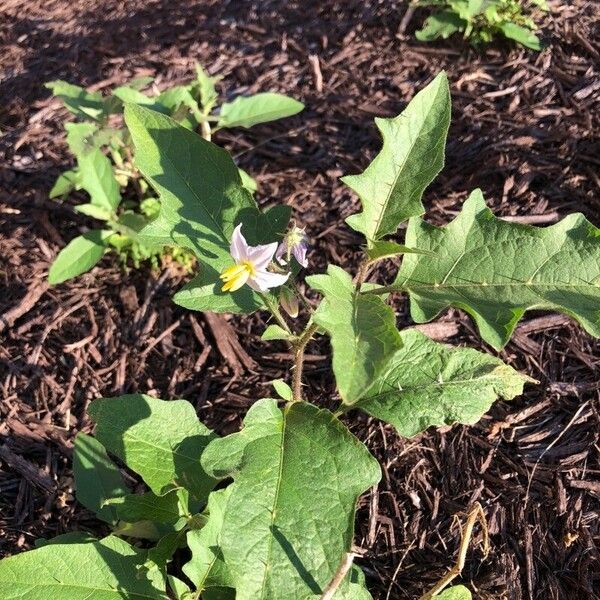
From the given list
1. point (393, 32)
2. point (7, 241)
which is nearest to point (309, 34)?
point (393, 32)

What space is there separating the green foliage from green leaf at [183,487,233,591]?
2.69 m

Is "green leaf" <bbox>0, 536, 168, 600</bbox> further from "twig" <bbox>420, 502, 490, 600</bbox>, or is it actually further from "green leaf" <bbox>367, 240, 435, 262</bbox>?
"green leaf" <bbox>367, 240, 435, 262</bbox>

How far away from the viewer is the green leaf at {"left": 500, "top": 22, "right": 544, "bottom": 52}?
3.31 metres

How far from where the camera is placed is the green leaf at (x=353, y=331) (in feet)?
3.72

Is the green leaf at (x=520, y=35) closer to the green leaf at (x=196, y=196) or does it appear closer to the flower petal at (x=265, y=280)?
the green leaf at (x=196, y=196)

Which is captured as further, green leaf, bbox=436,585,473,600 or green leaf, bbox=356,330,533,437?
green leaf, bbox=436,585,473,600

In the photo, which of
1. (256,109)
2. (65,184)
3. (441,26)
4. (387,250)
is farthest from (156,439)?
(441,26)

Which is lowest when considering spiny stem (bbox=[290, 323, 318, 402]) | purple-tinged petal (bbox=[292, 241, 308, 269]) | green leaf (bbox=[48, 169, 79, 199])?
spiny stem (bbox=[290, 323, 318, 402])

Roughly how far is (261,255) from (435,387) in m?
0.55

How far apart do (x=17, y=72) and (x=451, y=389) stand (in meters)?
3.52

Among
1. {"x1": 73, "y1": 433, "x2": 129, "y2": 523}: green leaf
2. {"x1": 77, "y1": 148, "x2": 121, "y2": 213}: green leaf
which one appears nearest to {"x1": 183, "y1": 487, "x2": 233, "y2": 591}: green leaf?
{"x1": 73, "y1": 433, "x2": 129, "y2": 523}: green leaf

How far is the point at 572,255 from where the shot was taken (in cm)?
151

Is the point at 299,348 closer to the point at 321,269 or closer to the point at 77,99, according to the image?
the point at 321,269

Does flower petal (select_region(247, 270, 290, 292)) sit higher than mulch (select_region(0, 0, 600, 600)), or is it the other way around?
flower petal (select_region(247, 270, 290, 292))
